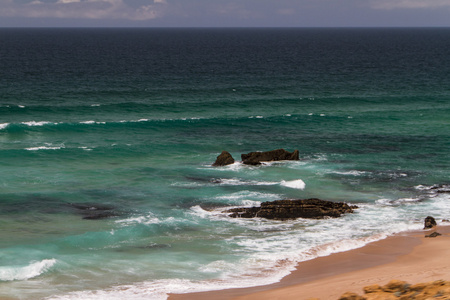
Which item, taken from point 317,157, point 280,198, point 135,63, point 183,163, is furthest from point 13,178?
point 135,63

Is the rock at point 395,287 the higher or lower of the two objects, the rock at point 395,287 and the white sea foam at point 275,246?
the higher

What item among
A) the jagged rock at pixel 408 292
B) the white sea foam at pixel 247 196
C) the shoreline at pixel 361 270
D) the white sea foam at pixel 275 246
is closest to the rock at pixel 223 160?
the white sea foam at pixel 247 196

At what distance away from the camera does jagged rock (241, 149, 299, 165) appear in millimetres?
48434

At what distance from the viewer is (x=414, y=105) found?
7656 centimetres

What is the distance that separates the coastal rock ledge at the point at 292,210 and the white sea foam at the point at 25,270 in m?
11.7

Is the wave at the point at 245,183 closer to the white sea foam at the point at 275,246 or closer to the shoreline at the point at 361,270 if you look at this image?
the white sea foam at the point at 275,246

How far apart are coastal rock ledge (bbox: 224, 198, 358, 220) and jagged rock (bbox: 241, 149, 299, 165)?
37.1ft

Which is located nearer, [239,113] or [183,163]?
[183,163]

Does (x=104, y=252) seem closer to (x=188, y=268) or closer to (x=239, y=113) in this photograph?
(x=188, y=268)

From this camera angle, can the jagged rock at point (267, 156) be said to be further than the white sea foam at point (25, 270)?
Yes

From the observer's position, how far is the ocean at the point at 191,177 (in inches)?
1171

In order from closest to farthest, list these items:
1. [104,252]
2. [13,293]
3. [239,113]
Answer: [13,293] < [104,252] < [239,113]

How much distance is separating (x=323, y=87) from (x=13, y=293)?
232ft

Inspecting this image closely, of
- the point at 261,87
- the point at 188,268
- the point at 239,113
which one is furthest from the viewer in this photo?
the point at 261,87
